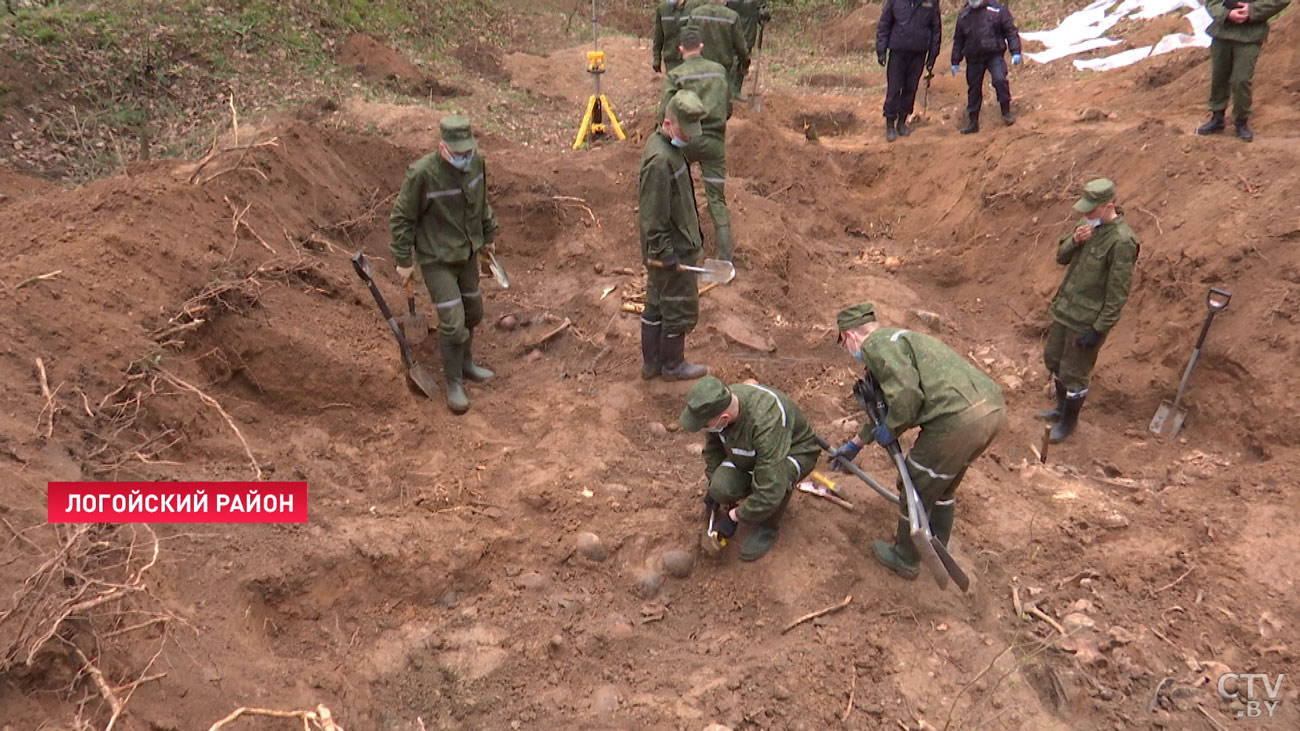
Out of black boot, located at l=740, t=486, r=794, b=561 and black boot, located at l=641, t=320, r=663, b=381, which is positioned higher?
black boot, located at l=641, t=320, r=663, b=381

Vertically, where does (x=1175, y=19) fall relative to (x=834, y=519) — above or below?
above

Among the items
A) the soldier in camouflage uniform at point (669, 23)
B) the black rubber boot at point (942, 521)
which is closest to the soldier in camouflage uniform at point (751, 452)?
the black rubber boot at point (942, 521)

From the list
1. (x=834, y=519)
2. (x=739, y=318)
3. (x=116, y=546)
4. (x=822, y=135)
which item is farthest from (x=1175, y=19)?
(x=116, y=546)

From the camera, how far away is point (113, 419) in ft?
13.2

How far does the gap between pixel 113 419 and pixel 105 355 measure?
44cm

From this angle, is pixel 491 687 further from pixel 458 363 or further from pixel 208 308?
pixel 208 308

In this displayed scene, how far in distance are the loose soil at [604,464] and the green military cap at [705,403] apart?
0.97m

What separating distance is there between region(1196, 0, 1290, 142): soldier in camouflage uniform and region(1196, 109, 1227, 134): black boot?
2 cm

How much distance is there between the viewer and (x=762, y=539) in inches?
171

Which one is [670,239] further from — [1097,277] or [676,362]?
[1097,277]

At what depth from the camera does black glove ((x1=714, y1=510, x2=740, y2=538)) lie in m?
4.28

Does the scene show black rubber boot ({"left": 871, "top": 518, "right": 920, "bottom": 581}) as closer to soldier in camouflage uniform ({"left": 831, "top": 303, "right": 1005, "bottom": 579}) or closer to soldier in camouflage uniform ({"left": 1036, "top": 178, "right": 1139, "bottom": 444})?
soldier in camouflage uniform ({"left": 831, "top": 303, "right": 1005, "bottom": 579})
